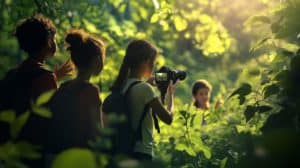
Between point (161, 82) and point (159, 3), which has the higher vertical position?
point (159, 3)

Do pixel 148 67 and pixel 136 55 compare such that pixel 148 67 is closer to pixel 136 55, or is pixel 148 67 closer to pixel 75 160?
→ pixel 136 55

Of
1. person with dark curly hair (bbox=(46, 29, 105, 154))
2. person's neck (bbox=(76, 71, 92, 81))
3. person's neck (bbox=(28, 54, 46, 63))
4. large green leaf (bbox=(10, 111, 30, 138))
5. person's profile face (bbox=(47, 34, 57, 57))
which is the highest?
person's profile face (bbox=(47, 34, 57, 57))

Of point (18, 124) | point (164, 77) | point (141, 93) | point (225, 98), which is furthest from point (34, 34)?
point (225, 98)

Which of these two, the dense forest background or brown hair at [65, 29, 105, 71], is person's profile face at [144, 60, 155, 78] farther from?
the dense forest background

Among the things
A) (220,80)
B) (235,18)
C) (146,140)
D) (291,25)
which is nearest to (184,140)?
(146,140)

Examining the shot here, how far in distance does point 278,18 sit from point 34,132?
5.32 feet

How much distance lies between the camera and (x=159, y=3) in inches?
263

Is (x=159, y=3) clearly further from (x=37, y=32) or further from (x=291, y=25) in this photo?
(x=291, y=25)

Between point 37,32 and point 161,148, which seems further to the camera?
point 161,148

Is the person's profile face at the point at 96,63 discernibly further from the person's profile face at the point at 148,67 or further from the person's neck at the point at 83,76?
the person's profile face at the point at 148,67

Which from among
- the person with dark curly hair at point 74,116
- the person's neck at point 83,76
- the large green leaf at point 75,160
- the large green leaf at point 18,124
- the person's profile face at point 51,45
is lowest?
the large green leaf at point 75,160

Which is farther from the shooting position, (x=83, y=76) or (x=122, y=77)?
(x=122, y=77)

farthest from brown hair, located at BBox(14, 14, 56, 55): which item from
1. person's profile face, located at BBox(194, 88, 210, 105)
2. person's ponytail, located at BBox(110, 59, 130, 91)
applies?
person's profile face, located at BBox(194, 88, 210, 105)

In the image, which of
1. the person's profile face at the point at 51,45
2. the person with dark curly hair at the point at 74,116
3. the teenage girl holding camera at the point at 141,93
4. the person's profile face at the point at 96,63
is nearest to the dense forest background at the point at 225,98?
the teenage girl holding camera at the point at 141,93
